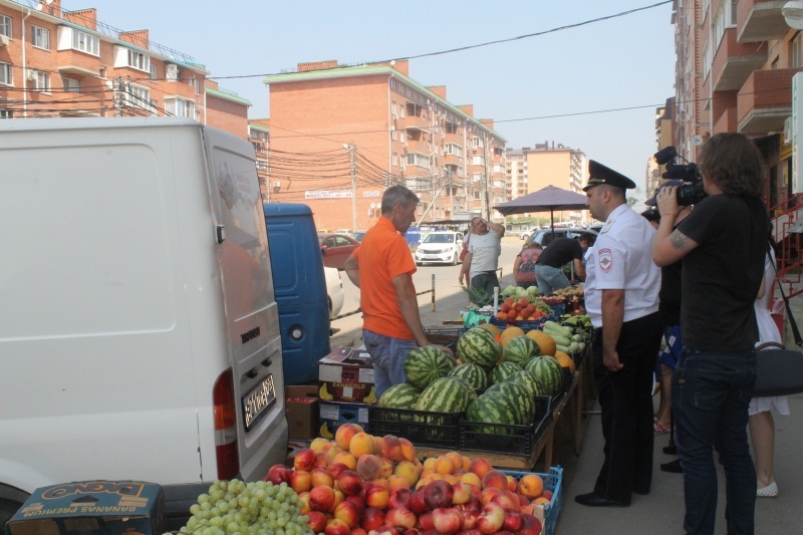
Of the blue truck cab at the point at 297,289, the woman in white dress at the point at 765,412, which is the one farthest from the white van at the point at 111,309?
the woman in white dress at the point at 765,412

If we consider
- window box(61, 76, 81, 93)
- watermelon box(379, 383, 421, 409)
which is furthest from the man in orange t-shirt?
window box(61, 76, 81, 93)

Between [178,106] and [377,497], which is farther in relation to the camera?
[178,106]

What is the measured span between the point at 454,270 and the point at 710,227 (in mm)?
30747

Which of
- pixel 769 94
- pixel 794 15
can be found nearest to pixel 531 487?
pixel 794 15

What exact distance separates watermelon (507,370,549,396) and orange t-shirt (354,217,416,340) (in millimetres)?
865

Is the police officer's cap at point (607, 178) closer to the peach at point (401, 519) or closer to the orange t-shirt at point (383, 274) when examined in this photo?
the orange t-shirt at point (383, 274)

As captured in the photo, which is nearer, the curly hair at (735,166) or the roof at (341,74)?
the curly hair at (735,166)

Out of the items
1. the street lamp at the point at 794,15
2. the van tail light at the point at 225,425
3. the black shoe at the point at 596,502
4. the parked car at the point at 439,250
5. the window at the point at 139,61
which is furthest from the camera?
the window at the point at 139,61

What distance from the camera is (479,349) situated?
5.74 meters

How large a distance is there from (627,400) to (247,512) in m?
3.17

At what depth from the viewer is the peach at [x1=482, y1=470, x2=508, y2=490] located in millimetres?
3299

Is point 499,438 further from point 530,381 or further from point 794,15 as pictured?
point 794,15

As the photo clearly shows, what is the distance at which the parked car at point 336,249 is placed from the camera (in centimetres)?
2784

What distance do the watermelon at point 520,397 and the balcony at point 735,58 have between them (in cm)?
2370
